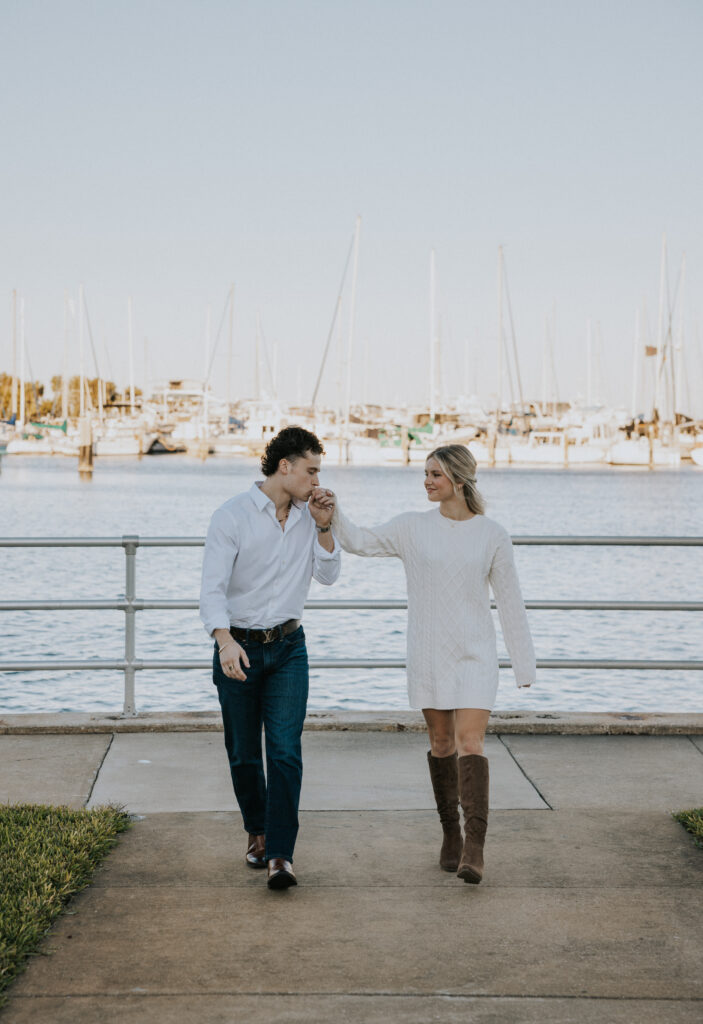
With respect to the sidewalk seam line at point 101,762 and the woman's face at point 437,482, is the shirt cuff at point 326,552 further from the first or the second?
the sidewalk seam line at point 101,762

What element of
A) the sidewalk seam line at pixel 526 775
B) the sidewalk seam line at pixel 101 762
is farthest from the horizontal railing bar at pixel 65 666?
the sidewalk seam line at pixel 526 775

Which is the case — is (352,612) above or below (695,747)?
below

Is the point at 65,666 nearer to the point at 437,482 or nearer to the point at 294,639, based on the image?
the point at 294,639

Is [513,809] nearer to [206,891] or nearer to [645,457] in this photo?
[206,891]

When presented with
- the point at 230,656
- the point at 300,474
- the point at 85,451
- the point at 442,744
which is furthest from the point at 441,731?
the point at 85,451

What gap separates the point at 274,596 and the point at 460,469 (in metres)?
0.91

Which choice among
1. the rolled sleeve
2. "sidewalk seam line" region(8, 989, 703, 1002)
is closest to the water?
the rolled sleeve

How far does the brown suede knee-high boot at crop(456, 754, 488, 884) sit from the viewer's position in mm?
5098

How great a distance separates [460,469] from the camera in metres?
5.18

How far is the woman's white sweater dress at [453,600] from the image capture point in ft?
A: 17.2

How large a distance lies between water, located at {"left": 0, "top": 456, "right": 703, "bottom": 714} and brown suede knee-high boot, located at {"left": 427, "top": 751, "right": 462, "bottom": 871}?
3659 mm

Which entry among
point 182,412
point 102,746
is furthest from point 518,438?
point 102,746

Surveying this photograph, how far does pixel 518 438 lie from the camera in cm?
12962

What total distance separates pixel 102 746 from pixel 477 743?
9.95 ft
